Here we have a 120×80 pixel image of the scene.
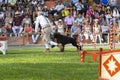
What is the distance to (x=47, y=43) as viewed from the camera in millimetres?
27828

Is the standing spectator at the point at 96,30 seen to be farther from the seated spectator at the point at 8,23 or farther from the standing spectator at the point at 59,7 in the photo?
Answer: the seated spectator at the point at 8,23

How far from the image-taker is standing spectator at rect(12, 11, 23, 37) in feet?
118

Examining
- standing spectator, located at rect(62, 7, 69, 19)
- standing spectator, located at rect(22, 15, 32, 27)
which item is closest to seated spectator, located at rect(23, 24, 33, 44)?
standing spectator, located at rect(22, 15, 32, 27)

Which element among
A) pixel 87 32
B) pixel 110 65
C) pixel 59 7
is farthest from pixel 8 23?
pixel 110 65

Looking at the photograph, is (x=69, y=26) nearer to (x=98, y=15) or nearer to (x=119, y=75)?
(x=98, y=15)

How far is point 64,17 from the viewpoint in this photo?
37.9m

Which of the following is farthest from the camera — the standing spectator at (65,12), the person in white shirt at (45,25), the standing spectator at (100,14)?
the standing spectator at (100,14)

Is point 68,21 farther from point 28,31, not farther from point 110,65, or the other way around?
point 110,65

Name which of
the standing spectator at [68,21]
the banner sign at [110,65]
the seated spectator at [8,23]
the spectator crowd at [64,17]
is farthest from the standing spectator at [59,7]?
the banner sign at [110,65]

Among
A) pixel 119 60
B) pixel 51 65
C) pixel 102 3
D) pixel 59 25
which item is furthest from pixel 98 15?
pixel 119 60

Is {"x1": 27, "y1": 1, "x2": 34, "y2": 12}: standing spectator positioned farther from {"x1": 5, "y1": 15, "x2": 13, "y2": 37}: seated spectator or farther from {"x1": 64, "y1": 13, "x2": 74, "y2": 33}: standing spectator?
{"x1": 64, "y1": 13, "x2": 74, "y2": 33}: standing spectator

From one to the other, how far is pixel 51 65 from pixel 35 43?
17.2 meters

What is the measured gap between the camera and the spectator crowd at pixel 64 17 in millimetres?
35125

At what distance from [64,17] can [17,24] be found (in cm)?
360
